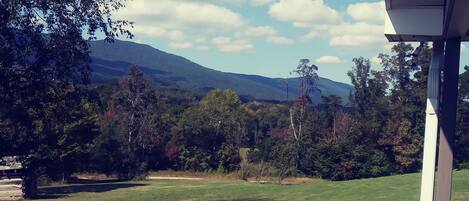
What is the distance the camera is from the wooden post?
A: 24.4 feet

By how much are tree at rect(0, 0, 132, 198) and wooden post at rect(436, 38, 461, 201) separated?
8132 millimetres

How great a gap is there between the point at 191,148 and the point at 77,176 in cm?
1083

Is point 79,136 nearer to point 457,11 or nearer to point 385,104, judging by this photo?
point 385,104

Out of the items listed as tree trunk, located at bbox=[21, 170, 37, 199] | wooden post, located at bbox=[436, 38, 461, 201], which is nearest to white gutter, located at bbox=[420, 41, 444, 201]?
wooden post, located at bbox=[436, 38, 461, 201]

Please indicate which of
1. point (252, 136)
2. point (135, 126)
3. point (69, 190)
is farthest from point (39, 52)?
point (252, 136)

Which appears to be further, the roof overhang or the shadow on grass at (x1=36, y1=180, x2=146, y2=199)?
the shadow on grass at (x1=36, y1=180, x2=146, y2=199)

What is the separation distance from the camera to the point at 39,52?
12.7 metres

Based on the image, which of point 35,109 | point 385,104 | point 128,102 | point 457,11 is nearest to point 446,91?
point 457,11

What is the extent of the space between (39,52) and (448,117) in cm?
862

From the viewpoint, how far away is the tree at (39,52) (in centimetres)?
1220

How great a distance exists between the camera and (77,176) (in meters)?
55.1

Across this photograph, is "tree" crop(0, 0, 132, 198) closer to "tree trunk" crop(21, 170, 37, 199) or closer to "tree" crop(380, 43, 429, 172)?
"tree trunk" crop(21, 170, 37, 199)

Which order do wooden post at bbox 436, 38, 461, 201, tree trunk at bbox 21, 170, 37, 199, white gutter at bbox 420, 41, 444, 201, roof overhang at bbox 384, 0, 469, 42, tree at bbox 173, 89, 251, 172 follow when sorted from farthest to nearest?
tree at bbox 173, 89, 251, 172
tree trunk at bbox 21, 170, 37, 199
white gutter at bbox 420, 41, 444, 201
wooden post at bbox 436, 38, 461, 201
roof overhang at bbox 384, 0, 469, 42

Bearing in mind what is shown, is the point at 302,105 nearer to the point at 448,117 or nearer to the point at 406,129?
the point at 406,129
